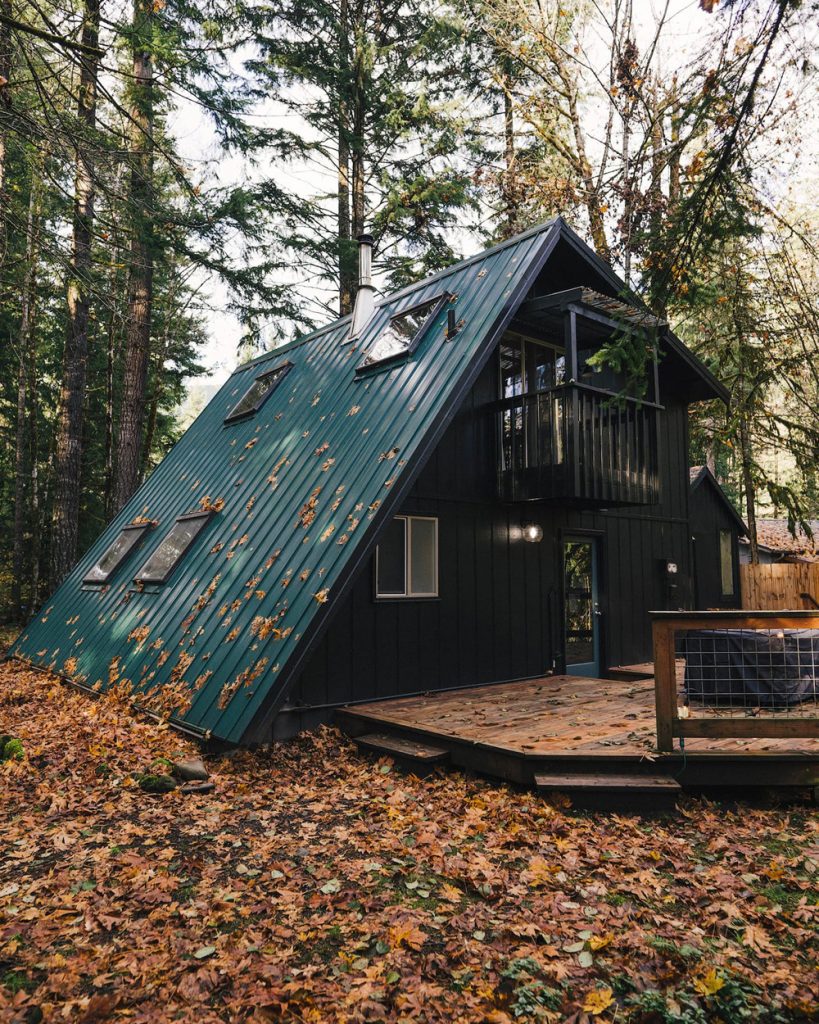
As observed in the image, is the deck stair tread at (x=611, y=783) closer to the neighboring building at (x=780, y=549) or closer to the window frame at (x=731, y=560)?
the window frame at (x=731, y=560)

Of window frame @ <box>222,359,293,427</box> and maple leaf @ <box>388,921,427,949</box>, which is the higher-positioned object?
window frame @ <box>222,359,293,427</box>

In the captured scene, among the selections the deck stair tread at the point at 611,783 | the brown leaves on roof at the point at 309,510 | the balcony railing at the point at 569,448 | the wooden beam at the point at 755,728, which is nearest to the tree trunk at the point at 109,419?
the brown leaves on roof at the point at 309,510

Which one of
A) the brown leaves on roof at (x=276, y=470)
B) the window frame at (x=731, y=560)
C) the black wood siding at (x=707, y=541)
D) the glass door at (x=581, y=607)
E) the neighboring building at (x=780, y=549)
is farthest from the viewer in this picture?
the neighboring building at (x=780, y=549)

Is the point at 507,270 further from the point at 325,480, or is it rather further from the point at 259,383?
the point at 259,383

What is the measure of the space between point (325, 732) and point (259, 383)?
6.64 metres

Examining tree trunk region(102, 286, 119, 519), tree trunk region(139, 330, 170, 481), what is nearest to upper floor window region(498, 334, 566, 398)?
tree trunk region(102, 286, 119, 519)

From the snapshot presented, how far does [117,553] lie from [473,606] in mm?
5595

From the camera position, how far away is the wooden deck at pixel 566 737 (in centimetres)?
502

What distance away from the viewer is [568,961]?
3.04 metres

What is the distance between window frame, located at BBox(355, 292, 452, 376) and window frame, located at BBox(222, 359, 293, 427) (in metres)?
2.29

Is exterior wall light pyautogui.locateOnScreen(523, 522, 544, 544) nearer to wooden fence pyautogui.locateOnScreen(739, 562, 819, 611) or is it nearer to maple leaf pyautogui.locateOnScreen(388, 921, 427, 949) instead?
maple leaf pyautogui.locateOnScreen(388, 921, 427, 949)

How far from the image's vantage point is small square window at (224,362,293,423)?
34.9 feet

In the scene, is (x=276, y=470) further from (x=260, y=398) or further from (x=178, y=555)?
(x=260, y=398)

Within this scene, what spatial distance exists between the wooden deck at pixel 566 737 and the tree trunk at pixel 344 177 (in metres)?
11.6
